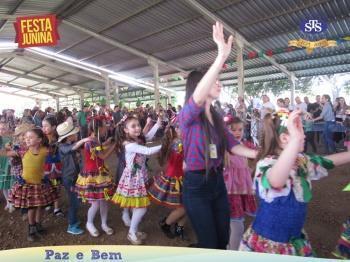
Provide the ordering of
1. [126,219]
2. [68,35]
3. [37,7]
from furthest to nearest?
1. [68,35]
2. [37,7]
3. [126,219]

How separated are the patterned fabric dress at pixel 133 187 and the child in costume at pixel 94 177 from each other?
0.63 feet

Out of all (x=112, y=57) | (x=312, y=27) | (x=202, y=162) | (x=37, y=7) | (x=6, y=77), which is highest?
(x=37, y=7)

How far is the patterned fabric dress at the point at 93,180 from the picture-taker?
10.7 feet

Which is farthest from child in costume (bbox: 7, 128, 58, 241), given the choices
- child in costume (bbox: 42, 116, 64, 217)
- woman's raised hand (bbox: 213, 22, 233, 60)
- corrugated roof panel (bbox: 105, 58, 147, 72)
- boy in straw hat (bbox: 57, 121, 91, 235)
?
corrugated roof panel (bbox: 105, 58, 147, 72)

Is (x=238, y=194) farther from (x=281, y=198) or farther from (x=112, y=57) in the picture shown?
(x=112, y=57)

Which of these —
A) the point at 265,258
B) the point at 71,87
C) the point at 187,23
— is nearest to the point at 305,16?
the point at 187,23

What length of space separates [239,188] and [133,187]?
3.60 feet

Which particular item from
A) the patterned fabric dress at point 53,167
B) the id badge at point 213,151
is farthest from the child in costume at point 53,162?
the id badge at point 213,151

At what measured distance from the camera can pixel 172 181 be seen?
3.08 metres

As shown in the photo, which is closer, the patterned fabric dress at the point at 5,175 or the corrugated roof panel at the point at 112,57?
the patterned fabric dress at the point at 5,175

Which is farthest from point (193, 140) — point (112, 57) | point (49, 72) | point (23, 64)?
point (49, 72)

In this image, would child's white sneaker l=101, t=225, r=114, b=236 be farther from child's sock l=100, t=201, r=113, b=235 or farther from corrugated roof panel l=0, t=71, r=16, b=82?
corrugated roof panel l=0, t=71, r=16, b=82

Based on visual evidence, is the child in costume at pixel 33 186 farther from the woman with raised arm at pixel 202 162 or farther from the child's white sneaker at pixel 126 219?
the woman with raised arm at pixel 202 162

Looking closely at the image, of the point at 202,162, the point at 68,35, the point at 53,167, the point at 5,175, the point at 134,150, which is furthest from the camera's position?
the point at 68,35
